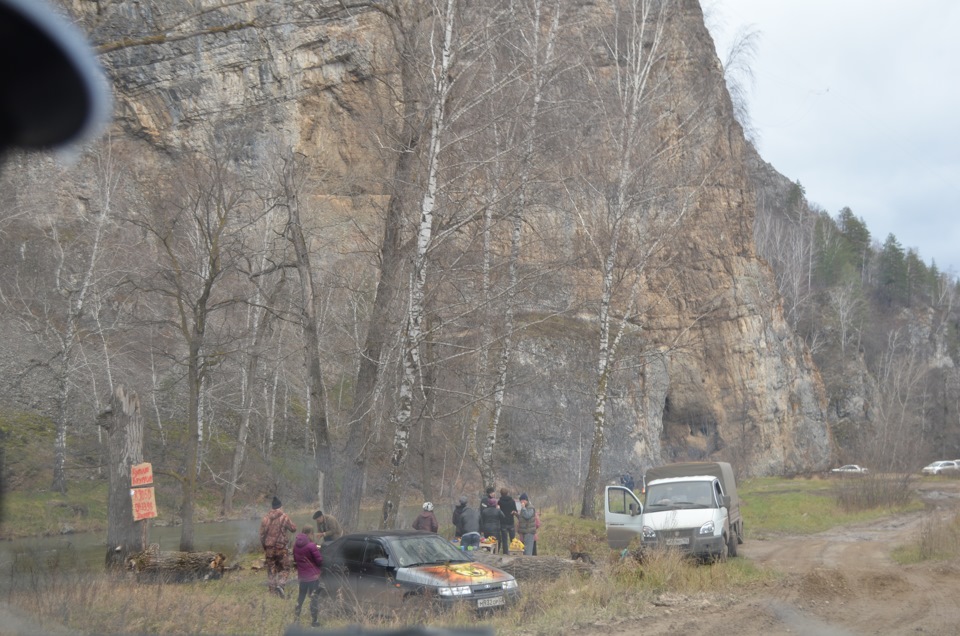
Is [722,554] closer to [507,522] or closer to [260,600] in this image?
[507,522]

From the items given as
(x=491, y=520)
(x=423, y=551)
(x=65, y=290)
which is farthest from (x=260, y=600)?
(x=65, y=290)

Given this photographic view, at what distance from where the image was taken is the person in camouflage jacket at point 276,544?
14.0 m

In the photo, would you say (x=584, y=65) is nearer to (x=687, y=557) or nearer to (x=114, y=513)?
(x=687, y=557)

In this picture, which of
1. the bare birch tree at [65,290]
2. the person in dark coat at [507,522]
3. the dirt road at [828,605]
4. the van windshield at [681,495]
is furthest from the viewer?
the bare birch tree at [65,290]

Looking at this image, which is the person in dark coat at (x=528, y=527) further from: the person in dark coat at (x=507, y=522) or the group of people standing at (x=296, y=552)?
the group of people standing at (x=296, y=552)

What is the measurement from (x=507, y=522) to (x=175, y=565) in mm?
7402

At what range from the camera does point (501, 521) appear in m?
18.7

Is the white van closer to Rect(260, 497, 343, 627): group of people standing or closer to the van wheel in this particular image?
the van wheel

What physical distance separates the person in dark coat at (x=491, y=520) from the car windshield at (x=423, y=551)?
5765 mm

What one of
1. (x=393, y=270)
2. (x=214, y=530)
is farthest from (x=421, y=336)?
(x=214, y=530)

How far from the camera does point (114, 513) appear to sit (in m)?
15.6

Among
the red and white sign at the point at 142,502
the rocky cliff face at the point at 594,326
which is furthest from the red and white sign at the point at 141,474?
the rocky cliff face at the point at 594,326

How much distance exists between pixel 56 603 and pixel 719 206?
33.5 meters

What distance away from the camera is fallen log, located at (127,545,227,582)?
14820 millimetres
